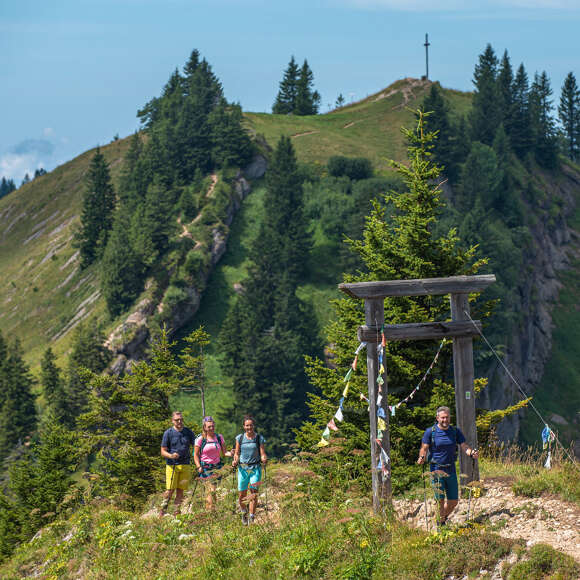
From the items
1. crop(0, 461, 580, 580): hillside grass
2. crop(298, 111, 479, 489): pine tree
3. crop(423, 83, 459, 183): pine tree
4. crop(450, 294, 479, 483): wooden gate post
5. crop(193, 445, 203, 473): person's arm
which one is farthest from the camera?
crop(423, 83, 459, 183): pine tree

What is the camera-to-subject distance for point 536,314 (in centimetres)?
7656

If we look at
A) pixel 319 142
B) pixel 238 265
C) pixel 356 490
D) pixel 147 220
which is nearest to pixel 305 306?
pixel 238 265

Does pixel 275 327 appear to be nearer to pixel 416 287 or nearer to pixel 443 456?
pixel 416 287

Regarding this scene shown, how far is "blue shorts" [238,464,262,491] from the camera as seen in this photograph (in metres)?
11.6

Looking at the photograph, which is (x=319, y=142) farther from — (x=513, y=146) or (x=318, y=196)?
(x=513, y=146)

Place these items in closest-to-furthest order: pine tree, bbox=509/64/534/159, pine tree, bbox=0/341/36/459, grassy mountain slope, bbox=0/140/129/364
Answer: pine tree, bbox=0/341/36/459
grassy mountain slope, bbox=0/140/129/364
pine tree, bbox=509/64/534/159

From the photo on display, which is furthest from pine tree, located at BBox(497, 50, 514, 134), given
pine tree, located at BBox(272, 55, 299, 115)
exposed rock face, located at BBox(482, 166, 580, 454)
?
pine tree, located at BBox(272, 55, 299, 115)

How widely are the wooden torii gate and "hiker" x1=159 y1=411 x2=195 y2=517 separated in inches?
139

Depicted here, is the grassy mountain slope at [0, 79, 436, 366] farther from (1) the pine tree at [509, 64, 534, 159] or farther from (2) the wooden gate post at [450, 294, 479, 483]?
(2) the wooden gate post at [450, 294, 479, 483]

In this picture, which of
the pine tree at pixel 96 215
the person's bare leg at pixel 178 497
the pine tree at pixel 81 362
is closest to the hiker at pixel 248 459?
the person's bare leg at pixel 178 497

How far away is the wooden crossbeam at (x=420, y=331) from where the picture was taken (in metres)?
11.4

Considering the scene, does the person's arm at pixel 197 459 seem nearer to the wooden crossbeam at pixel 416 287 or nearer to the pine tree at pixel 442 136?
the wooden crossbeam at pixel 416 287

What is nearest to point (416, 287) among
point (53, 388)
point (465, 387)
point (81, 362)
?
point (465, 387)

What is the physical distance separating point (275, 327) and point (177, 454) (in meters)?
46.9
